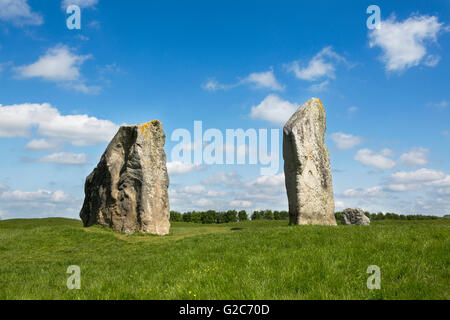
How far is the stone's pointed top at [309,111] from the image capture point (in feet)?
72.0

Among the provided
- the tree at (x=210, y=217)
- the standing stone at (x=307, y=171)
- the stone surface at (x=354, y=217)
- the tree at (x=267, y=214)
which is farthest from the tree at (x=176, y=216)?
the standing stone at (x=307, y=171)

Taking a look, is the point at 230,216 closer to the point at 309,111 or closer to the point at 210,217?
the point at 210,217

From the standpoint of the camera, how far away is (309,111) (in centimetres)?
2222

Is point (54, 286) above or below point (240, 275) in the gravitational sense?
below

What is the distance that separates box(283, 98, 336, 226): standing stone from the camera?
2055cm

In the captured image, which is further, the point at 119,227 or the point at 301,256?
the point at 119,227

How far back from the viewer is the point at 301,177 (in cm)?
2072

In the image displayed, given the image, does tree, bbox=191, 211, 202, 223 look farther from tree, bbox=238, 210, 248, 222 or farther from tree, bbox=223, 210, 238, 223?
tree, bbox=238, 210, 248, 222

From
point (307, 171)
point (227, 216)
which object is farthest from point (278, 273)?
point (227, 216)

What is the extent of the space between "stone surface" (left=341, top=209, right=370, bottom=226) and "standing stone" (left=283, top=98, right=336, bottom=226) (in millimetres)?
11211

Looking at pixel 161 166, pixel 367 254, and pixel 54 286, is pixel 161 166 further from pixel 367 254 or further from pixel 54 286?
pixel 367 254

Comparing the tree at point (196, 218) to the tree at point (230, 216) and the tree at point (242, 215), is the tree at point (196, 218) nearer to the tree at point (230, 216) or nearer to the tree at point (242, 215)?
Answer: the tree at point (230, 216)
